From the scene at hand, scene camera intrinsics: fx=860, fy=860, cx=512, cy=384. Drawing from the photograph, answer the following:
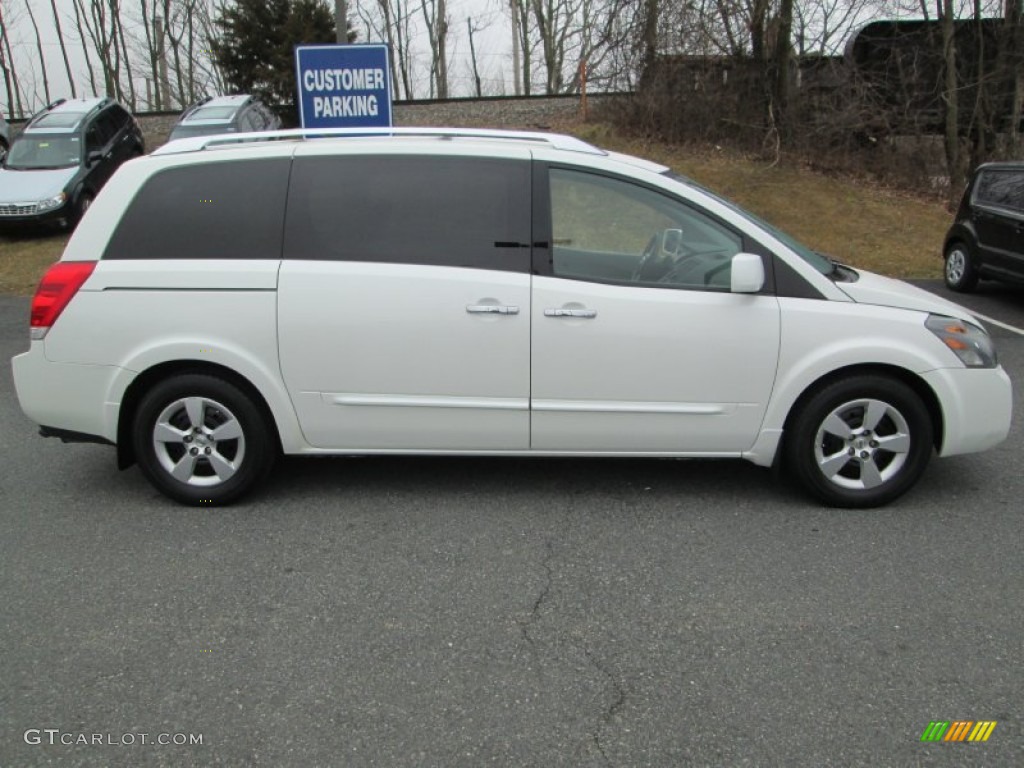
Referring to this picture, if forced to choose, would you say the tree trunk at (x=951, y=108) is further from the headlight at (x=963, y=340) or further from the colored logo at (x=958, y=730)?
the colored logo at (x=958, y=730)

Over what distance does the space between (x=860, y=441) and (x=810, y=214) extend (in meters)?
11.6

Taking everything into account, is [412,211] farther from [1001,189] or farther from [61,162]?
[61,162]

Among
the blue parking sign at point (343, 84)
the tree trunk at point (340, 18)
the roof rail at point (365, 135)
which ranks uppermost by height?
the tree trunk at point (340, 18)

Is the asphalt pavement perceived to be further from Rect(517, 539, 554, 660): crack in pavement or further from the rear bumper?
the rear bumper

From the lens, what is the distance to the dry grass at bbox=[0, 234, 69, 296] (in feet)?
39.2

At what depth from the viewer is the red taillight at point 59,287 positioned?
418 cm

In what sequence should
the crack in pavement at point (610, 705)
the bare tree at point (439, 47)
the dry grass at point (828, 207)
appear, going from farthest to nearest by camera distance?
the bare tree at point (439, 47)
the dry grass at point (828, 207)
the crack in pavement at point (610, 705)

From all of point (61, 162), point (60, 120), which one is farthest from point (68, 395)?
point (60, 120)

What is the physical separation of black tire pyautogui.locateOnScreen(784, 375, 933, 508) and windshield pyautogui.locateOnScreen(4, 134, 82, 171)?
577 inches

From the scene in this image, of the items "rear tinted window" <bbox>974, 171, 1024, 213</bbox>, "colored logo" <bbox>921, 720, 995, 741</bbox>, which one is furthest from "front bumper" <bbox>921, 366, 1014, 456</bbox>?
"rear tinted window" <bbox>974, 171, 1024, 213</bbox>

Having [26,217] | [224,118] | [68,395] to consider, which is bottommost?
[26,217]

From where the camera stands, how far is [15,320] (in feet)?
31.8

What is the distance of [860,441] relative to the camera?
420cm

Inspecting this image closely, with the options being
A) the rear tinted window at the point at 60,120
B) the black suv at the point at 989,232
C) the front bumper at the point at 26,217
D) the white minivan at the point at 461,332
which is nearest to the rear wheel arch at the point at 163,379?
the white minivan at the point at 461,332
